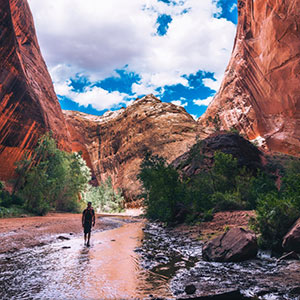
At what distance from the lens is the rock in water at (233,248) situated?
5.57 meters

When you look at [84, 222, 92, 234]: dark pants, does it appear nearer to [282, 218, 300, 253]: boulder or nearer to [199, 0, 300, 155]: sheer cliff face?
[282, 218, 300, 253]: boulder

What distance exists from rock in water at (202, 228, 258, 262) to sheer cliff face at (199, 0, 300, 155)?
32.0 m

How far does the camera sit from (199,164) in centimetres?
2216

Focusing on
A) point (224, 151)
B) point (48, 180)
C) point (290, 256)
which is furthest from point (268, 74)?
point (290, 256)

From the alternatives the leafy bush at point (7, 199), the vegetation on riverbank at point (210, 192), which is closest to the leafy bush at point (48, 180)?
the leafy bush at point (7, 199)

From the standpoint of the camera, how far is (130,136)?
7381 cm

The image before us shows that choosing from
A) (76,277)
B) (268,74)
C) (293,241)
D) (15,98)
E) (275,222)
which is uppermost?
(268,74)

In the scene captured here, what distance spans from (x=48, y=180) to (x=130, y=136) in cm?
5093

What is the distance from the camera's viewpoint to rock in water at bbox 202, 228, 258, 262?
18.3ft

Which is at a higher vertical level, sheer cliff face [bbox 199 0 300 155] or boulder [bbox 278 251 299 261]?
sheer cliff face [bbox 199 0 300 155]

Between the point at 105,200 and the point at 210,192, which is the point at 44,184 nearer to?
the point at 210,192

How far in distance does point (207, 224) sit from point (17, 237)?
329 inches

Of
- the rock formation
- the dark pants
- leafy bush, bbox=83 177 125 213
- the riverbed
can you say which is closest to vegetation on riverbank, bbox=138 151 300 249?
the rock formation

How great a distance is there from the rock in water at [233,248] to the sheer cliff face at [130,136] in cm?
4956
